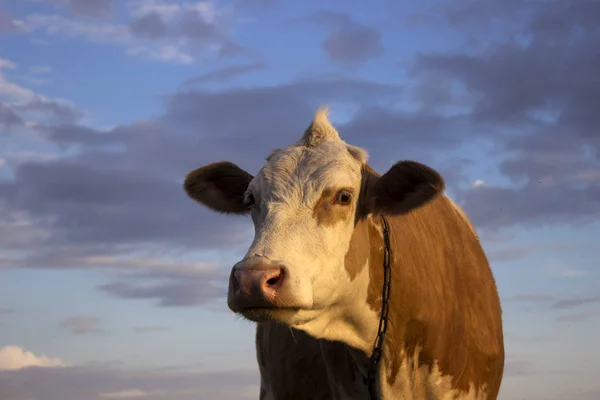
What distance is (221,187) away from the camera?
9.23 meters

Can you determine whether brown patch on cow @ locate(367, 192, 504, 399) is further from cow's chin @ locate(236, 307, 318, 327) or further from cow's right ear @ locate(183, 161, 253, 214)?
cow's right ear @ locate(183, 161, 253, 214)

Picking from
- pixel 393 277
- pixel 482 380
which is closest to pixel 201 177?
pixel 393 277

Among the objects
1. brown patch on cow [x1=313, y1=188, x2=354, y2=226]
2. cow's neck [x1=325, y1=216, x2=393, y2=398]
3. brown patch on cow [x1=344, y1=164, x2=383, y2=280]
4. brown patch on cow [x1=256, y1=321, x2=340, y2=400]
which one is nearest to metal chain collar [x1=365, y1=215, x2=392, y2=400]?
cow's neck [x1=325, y1=216, x2=393, y2=398]

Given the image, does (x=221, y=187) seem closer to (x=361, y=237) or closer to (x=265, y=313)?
(x=361, y=237)

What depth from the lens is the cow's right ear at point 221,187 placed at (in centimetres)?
909

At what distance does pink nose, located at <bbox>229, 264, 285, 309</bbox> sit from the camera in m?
6.99

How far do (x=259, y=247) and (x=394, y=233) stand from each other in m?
1.85

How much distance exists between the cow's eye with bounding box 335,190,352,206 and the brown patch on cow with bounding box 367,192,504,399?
0.48 metres

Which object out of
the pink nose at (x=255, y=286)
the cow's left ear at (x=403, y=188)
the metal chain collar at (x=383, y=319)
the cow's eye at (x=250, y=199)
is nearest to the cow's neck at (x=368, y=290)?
the metal chain collar at (x=383, y=319)

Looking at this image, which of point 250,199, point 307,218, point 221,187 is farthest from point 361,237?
point 221,187

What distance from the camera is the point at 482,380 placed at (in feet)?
30.0

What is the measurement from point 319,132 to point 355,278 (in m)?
1.45

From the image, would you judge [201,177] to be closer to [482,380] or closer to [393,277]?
[393,277]

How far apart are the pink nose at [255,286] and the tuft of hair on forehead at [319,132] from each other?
1849 mm
